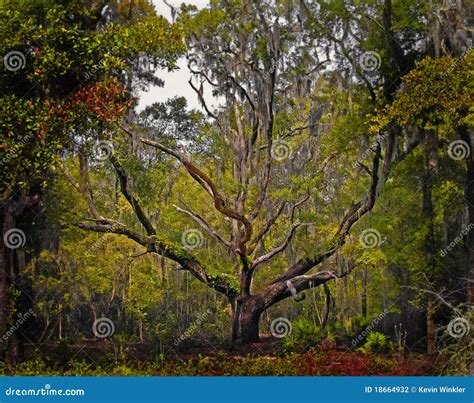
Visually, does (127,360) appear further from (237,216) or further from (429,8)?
(429,8)

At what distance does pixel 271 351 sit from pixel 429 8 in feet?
Result: 33.8

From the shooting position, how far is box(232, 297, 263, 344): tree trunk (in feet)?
56.7

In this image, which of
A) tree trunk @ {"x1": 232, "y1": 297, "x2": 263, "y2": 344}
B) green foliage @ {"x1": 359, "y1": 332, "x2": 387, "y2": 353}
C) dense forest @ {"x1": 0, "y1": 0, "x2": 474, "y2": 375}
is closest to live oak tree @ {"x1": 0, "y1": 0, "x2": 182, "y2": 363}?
dense forest @ {"x1": 0, "y1": 0, "x2": 474, "y2": 375}

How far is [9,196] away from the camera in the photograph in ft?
43.3

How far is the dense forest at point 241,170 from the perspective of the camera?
13.2 meters

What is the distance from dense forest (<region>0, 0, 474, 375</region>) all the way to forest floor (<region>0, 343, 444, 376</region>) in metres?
0.07

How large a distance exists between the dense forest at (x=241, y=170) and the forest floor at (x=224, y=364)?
0.07 m

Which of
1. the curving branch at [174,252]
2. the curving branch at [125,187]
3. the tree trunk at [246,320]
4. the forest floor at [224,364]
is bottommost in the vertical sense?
the forest floor at [224,364]

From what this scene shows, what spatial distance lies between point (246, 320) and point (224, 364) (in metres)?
3.84

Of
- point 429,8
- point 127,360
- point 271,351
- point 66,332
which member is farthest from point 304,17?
point 66,332

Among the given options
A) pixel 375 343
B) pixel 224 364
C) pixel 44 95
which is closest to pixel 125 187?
pixel 44 95

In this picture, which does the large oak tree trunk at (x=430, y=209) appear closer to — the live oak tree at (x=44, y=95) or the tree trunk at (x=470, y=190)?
the tree trunk at (x=470, y=190)

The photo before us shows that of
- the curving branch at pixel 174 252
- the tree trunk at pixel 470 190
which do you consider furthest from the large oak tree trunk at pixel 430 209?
the curving branch at pixel 174 252

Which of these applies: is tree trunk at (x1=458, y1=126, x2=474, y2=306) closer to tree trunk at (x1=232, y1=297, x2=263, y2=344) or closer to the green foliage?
the green foliage
